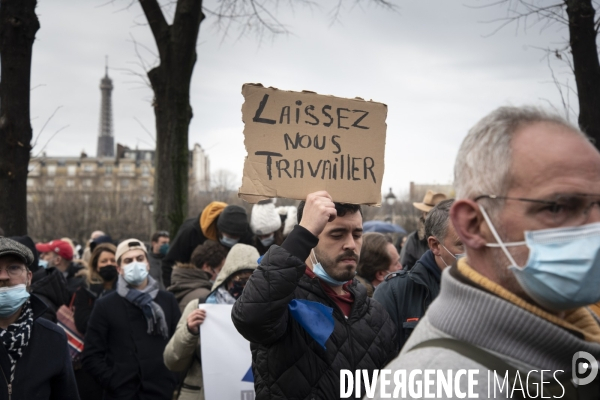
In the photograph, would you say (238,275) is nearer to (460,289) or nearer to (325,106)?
(325,106)

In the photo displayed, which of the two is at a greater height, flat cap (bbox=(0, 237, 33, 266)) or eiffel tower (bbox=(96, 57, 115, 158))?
eiffel tower (bbox=(96, 57, 115, 158))

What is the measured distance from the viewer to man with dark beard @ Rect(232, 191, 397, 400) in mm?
3043

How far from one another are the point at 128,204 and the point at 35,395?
61.9 m

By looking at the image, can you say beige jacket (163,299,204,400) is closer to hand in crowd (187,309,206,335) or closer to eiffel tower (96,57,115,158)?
hand in crowd (187,309,206,335)

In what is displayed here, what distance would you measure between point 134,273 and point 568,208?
473 centimetres

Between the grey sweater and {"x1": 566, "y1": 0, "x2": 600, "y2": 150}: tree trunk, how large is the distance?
4905mm

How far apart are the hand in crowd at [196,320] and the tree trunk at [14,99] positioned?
259 cm

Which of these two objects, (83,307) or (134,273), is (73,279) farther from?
(134,273)

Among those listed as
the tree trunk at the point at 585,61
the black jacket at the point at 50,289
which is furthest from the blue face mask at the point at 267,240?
the tree trunk at the point at 585,61

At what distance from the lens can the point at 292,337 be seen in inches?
126

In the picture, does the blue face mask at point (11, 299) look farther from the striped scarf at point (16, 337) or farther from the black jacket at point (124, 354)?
the black jacket at point (124, 354)

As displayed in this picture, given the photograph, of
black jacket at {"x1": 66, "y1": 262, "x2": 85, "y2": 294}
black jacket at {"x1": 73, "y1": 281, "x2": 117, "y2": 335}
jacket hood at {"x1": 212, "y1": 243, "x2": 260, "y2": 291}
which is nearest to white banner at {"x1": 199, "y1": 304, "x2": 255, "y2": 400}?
jacket hood at {"x1": 212, "y1": 243, "x2": 260, "y2": 291}

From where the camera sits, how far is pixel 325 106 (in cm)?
353

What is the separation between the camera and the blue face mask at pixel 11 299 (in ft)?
13.4
